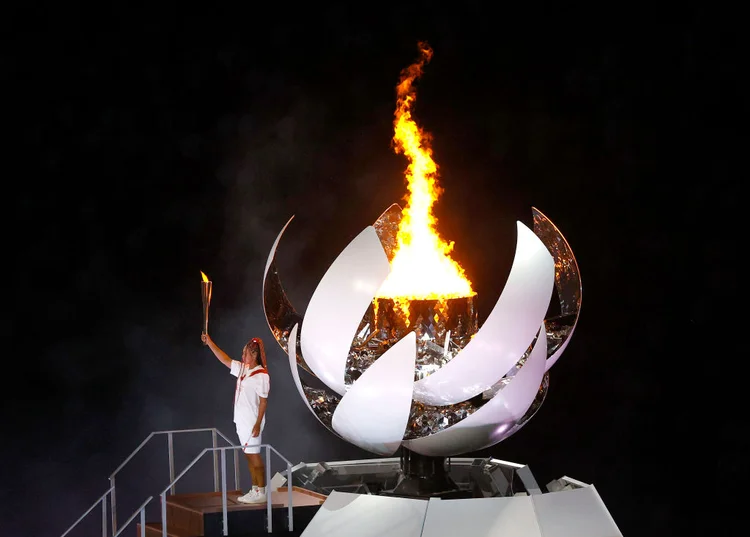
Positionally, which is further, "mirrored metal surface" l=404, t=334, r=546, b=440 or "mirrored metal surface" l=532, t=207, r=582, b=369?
"mirrored metal surface" l=532, t=207, r=582, b=369

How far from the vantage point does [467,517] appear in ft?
21.1

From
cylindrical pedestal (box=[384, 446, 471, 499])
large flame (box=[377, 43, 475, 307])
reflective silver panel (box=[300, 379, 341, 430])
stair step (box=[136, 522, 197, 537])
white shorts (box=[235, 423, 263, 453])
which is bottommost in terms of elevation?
stair step (box=[136, 522, 197, 537])

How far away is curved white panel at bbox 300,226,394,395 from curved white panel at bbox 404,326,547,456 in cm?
78

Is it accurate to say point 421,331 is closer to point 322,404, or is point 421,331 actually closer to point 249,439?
point 322,404

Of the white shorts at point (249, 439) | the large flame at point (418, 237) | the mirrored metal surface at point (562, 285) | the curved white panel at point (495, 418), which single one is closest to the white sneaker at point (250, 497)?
the white shorts at point (249, 439)

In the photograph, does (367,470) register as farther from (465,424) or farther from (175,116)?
(175,116)

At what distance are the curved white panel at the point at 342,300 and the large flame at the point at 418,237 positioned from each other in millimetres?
651

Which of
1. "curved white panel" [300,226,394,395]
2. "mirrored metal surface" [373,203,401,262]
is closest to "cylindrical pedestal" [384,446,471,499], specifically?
"curved white panel" [300,226,394,395]

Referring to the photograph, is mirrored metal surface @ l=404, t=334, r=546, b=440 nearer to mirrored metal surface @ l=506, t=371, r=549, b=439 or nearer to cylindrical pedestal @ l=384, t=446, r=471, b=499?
mirrored metal surface @ l=506, t=371, r=549, b=439

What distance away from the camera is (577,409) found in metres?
9.87

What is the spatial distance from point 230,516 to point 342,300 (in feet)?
5.18

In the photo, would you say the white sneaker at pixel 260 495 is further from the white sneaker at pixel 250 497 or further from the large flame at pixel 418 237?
the large flame at pixel 418 237

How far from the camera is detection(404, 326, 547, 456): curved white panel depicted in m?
6.62

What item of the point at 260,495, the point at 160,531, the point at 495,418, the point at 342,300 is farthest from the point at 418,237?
the point at 160,531
